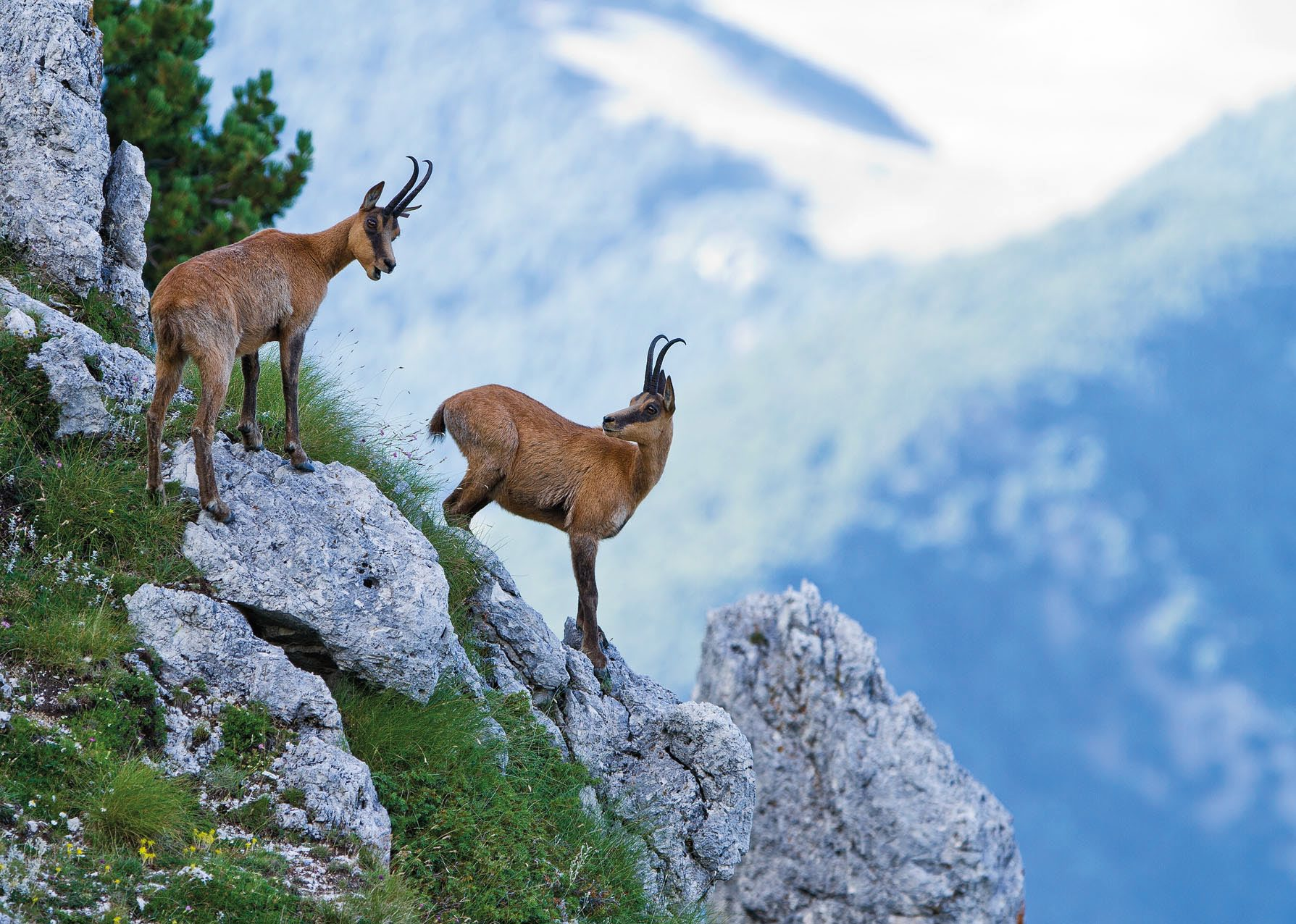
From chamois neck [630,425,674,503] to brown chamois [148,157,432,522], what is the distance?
11.4 ft

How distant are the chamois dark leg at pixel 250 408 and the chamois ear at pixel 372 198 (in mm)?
1614

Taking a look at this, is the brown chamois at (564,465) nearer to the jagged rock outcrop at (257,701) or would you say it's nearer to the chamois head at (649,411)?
the chamois head at (649,411)

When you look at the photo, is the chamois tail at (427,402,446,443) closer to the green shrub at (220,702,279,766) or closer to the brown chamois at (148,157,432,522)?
the brown chamois at (148,157,432,522)

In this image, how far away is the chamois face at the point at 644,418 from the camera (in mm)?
12617

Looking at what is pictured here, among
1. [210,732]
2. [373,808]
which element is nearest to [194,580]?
[210,732]

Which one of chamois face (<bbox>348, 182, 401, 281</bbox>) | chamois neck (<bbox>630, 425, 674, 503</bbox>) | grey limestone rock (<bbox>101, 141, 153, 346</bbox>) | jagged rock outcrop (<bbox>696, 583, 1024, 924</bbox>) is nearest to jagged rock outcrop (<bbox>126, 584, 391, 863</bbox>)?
chamois face (<bbox>348, 182, 401, 281</bbox>)

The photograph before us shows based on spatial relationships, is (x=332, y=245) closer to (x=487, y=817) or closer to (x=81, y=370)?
(x=81, y=370)

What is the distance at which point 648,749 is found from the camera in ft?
42.4

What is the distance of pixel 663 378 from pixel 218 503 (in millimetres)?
4986

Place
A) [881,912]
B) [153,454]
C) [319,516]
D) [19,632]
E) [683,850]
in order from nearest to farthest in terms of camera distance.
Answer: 1. [19,632]
2. [153,454]
3. [319,516]
4. [683,850]
5. [881,912]

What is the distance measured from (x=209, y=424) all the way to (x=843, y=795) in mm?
17210

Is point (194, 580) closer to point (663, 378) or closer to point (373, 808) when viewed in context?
point (373, 808)

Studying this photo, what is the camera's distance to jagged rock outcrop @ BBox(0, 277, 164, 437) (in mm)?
10516

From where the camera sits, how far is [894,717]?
24.2 metres
